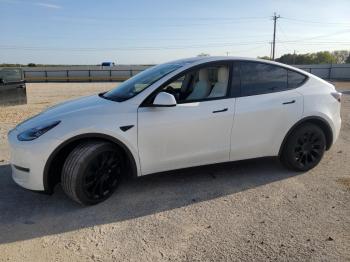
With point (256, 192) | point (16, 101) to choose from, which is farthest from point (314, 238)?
point (16, 101)

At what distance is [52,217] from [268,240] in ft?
7.15

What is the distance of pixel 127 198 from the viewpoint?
416 cm

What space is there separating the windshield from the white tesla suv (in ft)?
0.08

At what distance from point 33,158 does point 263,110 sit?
9.18ft

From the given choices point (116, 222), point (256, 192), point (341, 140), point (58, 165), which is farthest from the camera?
point (341, 140)

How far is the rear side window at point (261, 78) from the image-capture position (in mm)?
4578

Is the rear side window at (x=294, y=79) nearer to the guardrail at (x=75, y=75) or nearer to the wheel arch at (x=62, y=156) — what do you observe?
the wheel arch at (x=62, y=156)

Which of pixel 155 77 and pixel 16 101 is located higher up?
pixel 155 77

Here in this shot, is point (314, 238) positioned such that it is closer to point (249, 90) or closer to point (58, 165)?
point (249, 90)

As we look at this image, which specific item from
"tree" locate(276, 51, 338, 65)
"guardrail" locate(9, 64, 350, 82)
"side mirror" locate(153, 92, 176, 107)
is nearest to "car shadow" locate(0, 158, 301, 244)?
"side mirror" locate(153, 92, 176, 107)

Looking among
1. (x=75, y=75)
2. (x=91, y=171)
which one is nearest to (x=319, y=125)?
(x=91, y=171)

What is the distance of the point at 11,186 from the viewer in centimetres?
454

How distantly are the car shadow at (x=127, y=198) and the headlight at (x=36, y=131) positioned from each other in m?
0.80

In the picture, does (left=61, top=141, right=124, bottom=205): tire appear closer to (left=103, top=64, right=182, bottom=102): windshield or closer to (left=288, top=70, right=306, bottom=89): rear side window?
(left=103, top=64, right=182, bottom=102): windshield
